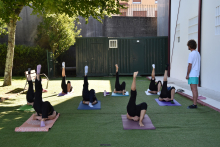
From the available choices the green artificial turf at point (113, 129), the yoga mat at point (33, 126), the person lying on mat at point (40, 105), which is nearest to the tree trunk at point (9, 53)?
the green artificial turf at point (113, 129)

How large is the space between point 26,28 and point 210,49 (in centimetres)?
1344

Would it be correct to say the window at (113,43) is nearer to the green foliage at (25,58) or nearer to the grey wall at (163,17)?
the grey wall at (163,17)

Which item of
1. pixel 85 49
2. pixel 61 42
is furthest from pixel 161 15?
pixel 61 42

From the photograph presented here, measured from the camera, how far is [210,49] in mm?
8758

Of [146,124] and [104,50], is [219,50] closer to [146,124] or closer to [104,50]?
[146,124]

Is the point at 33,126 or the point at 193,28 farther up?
the point at 193,28

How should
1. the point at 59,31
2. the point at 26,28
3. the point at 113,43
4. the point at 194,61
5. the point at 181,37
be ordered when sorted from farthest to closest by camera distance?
the point at 26,28 < the point at 113,43 < the point at 59,31 < the point at 181,37 < the point at 194,61

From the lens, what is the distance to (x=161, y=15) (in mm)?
16344

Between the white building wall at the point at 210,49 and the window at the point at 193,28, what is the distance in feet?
2.97

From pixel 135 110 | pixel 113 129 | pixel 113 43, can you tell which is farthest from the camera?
pixel 113 43

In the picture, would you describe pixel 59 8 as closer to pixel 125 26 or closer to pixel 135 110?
pixel 135 110

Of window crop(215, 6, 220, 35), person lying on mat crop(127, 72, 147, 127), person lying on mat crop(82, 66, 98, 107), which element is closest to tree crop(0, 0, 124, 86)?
person lying on mat crop(82, 66, 98, 107)

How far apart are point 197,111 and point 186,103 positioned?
1.00 metres

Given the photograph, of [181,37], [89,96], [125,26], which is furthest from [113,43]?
[89,96]
